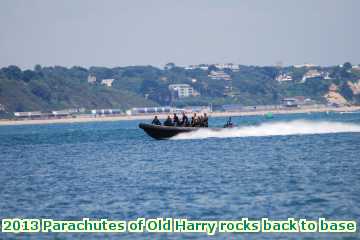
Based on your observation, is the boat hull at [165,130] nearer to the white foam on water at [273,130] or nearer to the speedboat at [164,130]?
the speedboat at [164,130]

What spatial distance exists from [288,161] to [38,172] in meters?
12.9

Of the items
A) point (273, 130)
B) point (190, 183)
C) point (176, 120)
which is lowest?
point (190, 183)

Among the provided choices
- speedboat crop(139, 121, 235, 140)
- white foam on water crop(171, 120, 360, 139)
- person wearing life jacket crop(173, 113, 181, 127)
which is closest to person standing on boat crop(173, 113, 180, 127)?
person wearing life jacket crop(173, 113, 181, 127)

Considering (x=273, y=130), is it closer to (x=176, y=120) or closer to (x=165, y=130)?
(x=176, y=120)

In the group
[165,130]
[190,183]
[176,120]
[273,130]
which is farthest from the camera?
[273,130]

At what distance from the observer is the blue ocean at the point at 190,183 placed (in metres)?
32.5

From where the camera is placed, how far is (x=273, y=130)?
8012 cm

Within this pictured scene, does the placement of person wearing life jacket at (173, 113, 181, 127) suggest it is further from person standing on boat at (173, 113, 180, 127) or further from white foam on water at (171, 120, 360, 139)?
white foam on water at (171, 120, 360, 139)

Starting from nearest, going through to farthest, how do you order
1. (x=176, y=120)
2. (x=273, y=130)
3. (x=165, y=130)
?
(x=176, y=120), (x=165, y=130), (x=273, y=130)

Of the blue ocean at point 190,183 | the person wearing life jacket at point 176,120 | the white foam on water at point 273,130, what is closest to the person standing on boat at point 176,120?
the person wearing life jacket at point 176,120

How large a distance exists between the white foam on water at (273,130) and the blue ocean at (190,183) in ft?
8.41

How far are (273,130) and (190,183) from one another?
39.8 m

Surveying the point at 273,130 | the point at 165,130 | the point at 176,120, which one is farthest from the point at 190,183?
the point at 273,130

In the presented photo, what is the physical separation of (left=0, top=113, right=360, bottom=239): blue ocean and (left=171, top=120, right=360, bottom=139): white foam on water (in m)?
2.56
